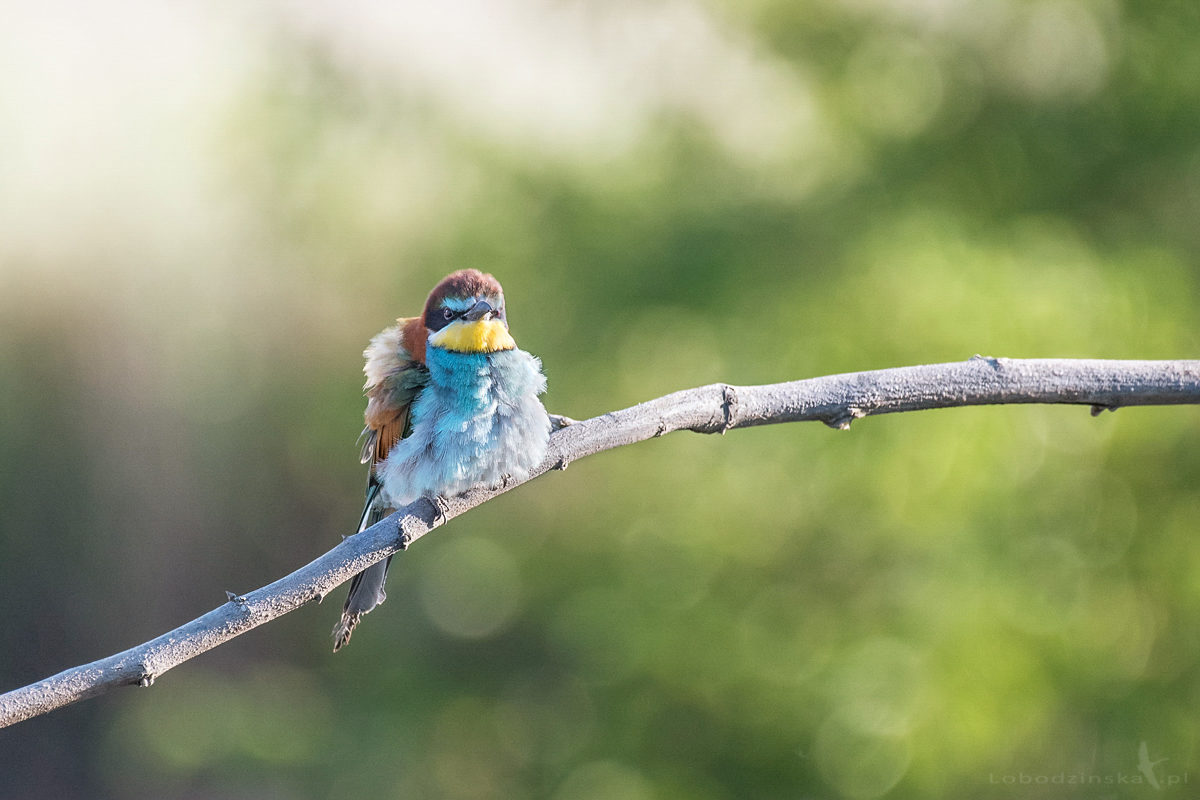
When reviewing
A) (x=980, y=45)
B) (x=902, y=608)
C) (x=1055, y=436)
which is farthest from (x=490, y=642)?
(x=980, y=45)

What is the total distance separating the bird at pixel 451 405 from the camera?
0.98 metres

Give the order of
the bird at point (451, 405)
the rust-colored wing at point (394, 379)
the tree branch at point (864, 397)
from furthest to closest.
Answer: the rust-colored wing at point (394, 379)
the bird at point (451, 405)
the tree branch at point (864, 397)

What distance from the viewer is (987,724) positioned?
1.80m

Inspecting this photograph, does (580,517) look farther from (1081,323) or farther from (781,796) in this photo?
(1081,323)

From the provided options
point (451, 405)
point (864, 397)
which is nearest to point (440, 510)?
point (451, 405)

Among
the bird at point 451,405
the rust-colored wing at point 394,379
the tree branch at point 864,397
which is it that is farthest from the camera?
the rust-colored wing at point 394,379

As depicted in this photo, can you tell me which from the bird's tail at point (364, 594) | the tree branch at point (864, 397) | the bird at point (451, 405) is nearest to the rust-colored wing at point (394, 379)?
the bird at point (451, 405)

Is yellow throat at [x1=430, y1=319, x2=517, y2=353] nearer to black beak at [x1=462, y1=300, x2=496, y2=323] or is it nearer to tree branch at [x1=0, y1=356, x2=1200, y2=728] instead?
black beak at [x1=462, y1=300, x2=496, y2=323]

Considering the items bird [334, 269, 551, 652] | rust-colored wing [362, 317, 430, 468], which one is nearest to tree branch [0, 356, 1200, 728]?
bird [334, 269, 551, 652]

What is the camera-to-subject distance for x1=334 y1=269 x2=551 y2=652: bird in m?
0.98

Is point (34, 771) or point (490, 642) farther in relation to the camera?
point (34, 771)

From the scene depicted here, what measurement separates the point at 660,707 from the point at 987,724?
590 millimetres

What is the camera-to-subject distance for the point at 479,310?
1.00 meters

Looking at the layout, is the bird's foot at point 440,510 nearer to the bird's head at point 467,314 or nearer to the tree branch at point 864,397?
the tree branch at point 864,397
